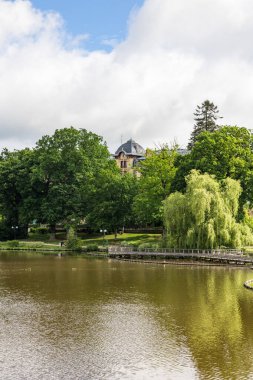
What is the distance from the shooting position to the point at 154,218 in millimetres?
75562

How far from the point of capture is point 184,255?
57719 mm

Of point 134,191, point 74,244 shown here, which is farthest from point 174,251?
point 134,191

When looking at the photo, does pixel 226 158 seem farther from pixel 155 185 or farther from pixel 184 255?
pixel 184 255

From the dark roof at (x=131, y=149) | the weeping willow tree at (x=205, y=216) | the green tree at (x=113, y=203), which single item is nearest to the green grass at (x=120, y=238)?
the green tree at (x=113, y=203)

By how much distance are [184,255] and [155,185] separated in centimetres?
1909

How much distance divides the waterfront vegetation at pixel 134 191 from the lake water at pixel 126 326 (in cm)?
1225

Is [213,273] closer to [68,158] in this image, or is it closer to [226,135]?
[226,135]

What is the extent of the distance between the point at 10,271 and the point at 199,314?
1026 inches

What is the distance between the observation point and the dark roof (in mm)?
123438

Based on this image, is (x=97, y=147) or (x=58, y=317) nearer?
(x=58, y=317)

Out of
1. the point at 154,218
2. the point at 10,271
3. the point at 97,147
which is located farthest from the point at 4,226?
the point at 10,271

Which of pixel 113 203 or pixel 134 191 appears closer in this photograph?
pixel 113 203

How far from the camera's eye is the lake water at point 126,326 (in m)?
19.5

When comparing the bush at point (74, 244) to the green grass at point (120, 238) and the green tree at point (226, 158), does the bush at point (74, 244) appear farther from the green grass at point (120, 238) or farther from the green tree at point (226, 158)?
the green tree at point (226, 158)
